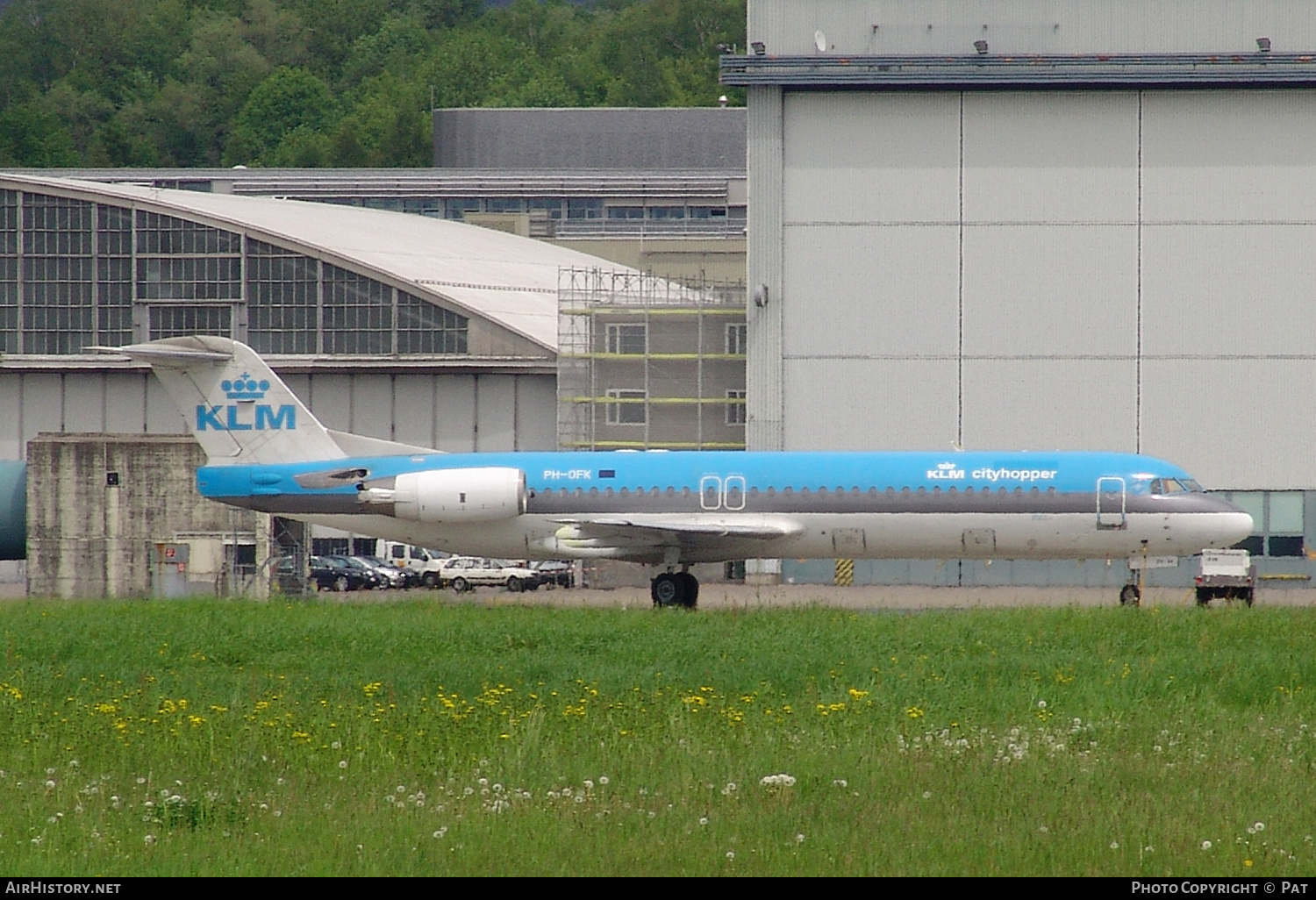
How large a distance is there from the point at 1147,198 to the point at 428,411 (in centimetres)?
2066

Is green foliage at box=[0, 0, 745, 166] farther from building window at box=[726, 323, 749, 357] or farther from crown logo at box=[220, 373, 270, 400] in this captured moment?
crown logo at box=[220, 373, 270, 400]

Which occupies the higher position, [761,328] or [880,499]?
[761,328]

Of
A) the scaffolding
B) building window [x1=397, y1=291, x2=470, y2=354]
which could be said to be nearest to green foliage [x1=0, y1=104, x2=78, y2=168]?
building window [x1=397, y1=291, x2=470, y2=354]

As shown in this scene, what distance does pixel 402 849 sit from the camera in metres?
13.7

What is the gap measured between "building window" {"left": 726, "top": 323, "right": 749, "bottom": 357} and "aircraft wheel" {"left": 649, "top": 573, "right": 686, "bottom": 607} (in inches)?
596

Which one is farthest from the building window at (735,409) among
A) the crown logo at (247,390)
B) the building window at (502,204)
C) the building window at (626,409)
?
the building window at (502,204)

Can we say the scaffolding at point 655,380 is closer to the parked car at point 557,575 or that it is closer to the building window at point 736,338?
the building window at point 736,338

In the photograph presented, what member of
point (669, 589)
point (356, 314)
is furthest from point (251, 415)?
point (356, 314)

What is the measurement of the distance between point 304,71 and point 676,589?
135m

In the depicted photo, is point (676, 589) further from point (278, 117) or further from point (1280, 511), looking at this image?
point (278, 117)

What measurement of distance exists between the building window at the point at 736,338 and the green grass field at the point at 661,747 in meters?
22.1

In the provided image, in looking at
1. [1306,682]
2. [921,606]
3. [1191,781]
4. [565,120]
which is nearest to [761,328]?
[921,606]
